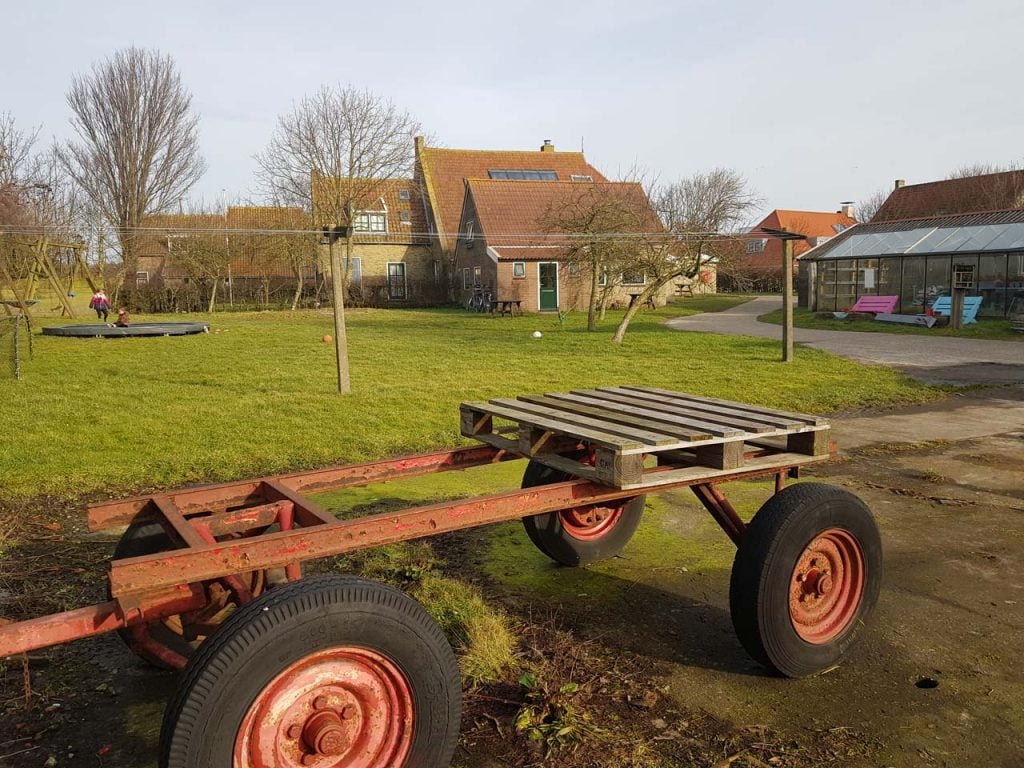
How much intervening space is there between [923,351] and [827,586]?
16.6 meters

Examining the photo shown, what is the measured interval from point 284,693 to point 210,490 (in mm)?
1291

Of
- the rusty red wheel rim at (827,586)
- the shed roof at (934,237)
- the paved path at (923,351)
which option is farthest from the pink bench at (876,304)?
the rusty red wheel rim at (827,586)

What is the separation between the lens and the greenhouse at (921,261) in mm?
25625

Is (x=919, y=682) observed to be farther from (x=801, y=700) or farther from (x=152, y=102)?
(x=152, y=102)

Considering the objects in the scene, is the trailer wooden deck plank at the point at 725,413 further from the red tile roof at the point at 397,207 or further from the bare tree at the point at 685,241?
the red tile roof at the point at 397,207

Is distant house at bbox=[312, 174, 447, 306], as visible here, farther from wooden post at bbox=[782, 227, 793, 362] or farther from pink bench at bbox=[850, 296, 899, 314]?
wooden post at bbox=[782, 227, 793, 362]

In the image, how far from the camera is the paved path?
13.8m

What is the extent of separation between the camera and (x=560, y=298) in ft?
119

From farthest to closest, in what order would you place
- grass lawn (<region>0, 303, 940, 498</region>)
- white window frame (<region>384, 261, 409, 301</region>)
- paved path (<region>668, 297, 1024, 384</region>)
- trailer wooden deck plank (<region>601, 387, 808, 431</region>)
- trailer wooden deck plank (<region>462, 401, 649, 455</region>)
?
1. white window frame (<region>384, 261, 409, 301</region>)
2. paved path (<region>668, 297, 1024, 384</region>)
3. grass lawn (<region>0, 303, 940, 498</region>)
4. trailer wooden deck plank (<region>601, 387, 808, 431</region>)
5. trailer wooden deck plank (<region>462, 401, 649, 455</region>)

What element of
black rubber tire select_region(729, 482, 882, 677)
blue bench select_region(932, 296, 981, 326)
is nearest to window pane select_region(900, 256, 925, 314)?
blue bench select_region(932, 296, 981, 326)

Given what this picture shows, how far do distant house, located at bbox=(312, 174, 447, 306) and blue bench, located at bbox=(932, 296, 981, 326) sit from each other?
997 inches

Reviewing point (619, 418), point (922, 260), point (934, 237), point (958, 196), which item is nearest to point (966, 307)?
point (922, 260)

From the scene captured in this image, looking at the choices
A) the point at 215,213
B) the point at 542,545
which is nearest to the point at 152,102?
the point at 215,213

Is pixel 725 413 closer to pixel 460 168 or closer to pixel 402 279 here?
pixel 402 279
